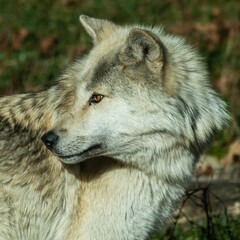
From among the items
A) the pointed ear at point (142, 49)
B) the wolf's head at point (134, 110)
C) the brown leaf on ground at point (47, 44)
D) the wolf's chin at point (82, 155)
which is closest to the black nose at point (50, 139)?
the wolf's head at point (134, 110)

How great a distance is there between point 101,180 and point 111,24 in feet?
4.75

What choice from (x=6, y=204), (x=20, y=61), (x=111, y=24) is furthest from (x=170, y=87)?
(x=20, y=61)

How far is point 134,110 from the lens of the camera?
5.21 m

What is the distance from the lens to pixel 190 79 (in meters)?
5.44

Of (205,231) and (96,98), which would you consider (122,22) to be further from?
(96,98)

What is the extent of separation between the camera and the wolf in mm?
5203

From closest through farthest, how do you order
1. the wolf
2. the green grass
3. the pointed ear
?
the pointed ear
the wolf
the green grass

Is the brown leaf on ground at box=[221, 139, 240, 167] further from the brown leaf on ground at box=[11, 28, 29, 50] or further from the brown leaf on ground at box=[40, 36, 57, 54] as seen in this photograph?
the brown leaf on ground at box=[11, 28, 29, 50]

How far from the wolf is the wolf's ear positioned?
0.26 meters

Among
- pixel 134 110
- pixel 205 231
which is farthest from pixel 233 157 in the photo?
pixel 134 110

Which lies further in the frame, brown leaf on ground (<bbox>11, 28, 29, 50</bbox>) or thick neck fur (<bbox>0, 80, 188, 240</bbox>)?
brown leaf on ground (<bbox>11, 28, 29, 50</bbox>)

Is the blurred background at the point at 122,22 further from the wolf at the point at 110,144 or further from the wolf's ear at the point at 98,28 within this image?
the wolf's ear at the point at 98,28

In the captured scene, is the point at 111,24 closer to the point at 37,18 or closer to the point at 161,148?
the point at 161,148

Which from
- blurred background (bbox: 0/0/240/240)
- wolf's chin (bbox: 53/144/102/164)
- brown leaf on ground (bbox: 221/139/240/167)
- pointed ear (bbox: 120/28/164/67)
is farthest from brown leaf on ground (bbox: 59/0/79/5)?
wolf's chin (bbox: 53/144/102/164)
